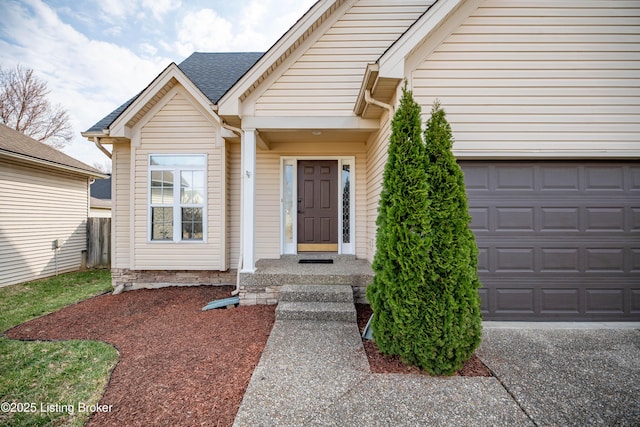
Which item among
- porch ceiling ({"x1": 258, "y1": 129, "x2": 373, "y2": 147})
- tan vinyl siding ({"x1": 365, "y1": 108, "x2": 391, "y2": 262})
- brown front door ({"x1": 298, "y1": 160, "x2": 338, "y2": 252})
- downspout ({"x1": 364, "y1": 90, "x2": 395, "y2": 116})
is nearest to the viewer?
downspout ({"x1": 364, "y1": 90, "x2": 395, "y2": 116})

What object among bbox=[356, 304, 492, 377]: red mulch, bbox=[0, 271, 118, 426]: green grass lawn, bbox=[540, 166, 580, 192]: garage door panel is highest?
bbox=[540, 166, 580, 192]: garage door panel

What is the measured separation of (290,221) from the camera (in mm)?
6152

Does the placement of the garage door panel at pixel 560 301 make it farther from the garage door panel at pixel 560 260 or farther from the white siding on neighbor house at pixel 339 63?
the white siding on neighbor house at pixel 339 63

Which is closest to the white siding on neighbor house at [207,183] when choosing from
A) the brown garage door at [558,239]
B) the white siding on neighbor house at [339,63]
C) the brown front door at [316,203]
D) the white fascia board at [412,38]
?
the brown front door at [316,203]

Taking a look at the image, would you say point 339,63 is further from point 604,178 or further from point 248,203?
point 604,178

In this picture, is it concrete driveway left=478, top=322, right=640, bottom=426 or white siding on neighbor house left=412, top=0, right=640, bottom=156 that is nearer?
concrete driveway left=478, top=322, right=640, bottom=426

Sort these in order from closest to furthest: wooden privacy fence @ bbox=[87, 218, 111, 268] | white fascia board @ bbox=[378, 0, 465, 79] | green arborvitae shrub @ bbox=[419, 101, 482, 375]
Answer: green arborvitae shrub @ bbox=[419, 101, 482, 375]
white fascia board @ bbox=[378, 0, 465, 79]
wooden privacy fence @ bbox=[87, 218, 111, 268]

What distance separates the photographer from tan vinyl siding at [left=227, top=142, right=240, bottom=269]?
6.05 meters

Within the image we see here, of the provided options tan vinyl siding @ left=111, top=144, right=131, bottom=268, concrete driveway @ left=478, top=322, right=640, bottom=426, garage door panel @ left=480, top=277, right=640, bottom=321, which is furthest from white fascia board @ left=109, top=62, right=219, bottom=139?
concrete driveway @ left=478, top=322, right=640, bottom=426

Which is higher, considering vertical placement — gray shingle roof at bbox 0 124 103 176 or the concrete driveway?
gray shingle roof at bbox 0 124 103 176

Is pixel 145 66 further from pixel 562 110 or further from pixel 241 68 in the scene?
pixel 562 110

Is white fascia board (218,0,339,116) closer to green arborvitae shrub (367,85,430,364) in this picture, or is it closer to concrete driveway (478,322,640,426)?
green arborvitae shrub (367,85,430,364)

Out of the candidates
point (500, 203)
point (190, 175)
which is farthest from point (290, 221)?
point (500, 203)

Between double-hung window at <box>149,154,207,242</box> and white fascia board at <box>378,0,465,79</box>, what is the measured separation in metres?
4.07
